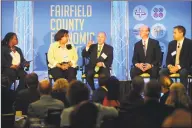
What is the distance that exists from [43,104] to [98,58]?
3144mm

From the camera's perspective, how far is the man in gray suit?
4918mm

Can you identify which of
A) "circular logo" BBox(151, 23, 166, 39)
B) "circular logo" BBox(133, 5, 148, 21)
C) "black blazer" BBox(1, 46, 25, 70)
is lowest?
"black blazer" BBox(1, 46, 25, 70)

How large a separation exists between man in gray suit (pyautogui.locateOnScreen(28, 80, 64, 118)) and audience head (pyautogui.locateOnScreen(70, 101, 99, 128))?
1494 millimetres

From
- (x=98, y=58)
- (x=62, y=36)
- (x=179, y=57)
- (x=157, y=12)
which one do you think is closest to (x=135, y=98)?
(x=179, y=57)

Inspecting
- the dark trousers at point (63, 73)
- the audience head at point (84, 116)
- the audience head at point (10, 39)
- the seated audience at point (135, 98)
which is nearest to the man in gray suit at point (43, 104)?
the seated audience at point (135, 98)

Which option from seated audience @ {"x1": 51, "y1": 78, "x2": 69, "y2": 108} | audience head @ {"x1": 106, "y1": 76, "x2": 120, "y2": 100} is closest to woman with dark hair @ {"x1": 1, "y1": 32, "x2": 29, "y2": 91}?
seated audience @ {"x1": 51, "y1": 78, "x2": 69, "y2": 108}

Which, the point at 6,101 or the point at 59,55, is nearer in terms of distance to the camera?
the point at 6,101

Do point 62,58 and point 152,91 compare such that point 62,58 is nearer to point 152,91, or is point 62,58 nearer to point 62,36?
point 62,36

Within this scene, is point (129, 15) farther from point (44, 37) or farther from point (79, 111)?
point (79, 111)

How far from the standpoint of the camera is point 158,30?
9180 millimetres

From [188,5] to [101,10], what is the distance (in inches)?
71.6

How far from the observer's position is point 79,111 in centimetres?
336

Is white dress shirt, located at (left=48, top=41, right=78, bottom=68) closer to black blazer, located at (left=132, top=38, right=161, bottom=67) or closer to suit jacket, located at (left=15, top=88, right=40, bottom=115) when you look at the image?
black blazer, located at (left=132, top=38, right=161, bottom=67)

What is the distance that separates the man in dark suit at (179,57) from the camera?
297 inches
